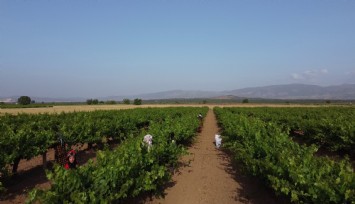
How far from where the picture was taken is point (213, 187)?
9.26 m

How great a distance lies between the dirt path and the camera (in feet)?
26.8

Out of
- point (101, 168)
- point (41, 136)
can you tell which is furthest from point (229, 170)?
point (41, 136)

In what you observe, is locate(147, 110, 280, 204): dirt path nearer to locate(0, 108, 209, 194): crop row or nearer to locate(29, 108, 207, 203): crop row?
locate(29, 108, 207, 203): crop row

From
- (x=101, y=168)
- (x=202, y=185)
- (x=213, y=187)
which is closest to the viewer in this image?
(x=101, y=168)

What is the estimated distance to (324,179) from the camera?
18.0 feet

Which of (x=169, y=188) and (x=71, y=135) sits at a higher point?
(x=71, y=135)

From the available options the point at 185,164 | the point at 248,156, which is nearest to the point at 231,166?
the point at 185,164

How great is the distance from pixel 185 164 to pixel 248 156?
3.78 m

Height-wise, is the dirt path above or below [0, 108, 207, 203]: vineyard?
below

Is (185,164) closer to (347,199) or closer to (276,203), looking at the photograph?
(276,203)

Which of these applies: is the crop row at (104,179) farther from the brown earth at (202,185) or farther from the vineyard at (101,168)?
the brown earth at (202,185)

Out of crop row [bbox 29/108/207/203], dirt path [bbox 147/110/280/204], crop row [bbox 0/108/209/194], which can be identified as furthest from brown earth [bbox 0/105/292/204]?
crop row [bbox 29/108/207/203]

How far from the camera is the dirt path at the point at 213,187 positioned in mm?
8180

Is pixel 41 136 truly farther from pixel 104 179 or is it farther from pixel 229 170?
pixel 229 170
